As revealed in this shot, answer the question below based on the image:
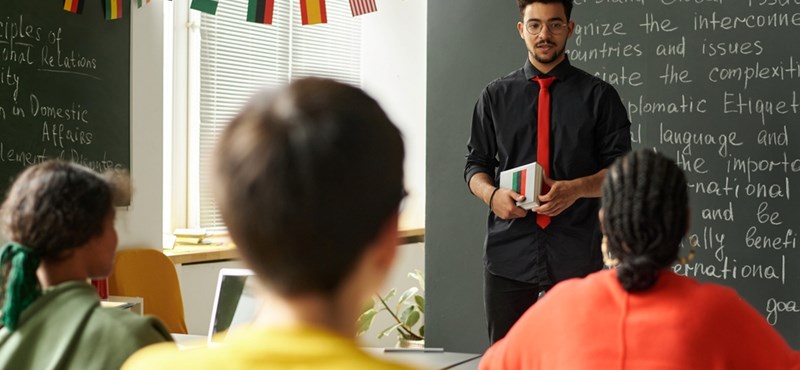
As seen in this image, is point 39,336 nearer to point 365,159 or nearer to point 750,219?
point 365,159

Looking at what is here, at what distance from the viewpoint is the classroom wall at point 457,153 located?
12.9ft

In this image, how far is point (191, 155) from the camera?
498 cm

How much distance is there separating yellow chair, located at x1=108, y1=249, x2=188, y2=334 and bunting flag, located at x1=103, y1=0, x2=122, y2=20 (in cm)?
105

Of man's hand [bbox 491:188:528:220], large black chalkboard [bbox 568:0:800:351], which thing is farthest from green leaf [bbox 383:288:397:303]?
man's hand [bbox 491:188:528:220]

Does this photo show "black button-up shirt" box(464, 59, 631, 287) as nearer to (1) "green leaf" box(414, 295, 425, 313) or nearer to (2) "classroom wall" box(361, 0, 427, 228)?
(1) "green leaf" box(414, 295, 425, 313)

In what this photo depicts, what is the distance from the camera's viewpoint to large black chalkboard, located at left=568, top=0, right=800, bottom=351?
3328mm

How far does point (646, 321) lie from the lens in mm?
1519

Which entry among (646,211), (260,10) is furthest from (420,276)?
(646,211)

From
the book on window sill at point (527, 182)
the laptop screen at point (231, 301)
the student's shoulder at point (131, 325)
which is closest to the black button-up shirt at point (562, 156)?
the book on window sill at point (527, 182)

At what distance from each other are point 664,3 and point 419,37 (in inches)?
90.4

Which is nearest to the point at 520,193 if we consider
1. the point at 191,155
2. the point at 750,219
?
the point at 750,219

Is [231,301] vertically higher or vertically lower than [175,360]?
lower

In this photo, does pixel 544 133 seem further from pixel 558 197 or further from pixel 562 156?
pixel 558 197

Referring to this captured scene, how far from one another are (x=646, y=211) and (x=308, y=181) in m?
1.12
